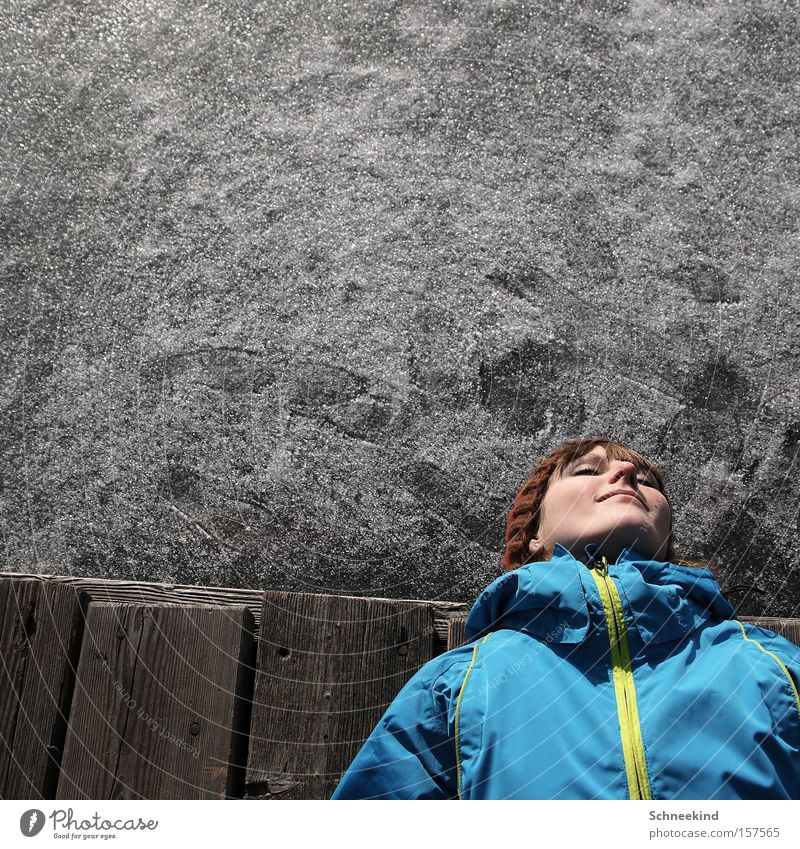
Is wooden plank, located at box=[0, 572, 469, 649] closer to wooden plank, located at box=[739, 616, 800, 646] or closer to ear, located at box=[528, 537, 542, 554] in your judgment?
ear, located at box=[528, 537, 542, 554]

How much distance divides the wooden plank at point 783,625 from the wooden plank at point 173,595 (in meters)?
0.31

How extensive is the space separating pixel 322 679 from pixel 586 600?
0.93ft

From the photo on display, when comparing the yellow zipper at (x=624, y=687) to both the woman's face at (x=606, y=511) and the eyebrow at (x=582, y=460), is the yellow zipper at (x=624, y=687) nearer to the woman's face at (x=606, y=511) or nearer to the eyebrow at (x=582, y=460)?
the woman's face at (x=606, y=511)

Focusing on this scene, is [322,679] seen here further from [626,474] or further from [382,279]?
[382,279]

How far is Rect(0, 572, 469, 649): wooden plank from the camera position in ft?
2.68

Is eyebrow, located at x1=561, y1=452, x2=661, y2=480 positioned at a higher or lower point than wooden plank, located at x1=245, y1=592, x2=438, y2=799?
higher

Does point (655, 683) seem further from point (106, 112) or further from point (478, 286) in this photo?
point (106, 112)

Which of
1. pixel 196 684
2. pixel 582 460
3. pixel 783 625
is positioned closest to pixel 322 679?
pixel 196 684

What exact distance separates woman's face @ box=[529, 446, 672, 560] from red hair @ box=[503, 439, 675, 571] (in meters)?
0.01

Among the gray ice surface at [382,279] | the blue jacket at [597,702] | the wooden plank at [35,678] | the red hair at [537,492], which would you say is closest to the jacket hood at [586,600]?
the blue jacket at [597,702]

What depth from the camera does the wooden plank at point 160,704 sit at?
0.73 meters

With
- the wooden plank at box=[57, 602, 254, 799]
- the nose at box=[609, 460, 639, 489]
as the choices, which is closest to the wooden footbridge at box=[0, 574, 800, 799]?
the wooden plank at box=[57, 602, 254, 799]

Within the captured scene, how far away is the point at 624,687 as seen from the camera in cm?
65
